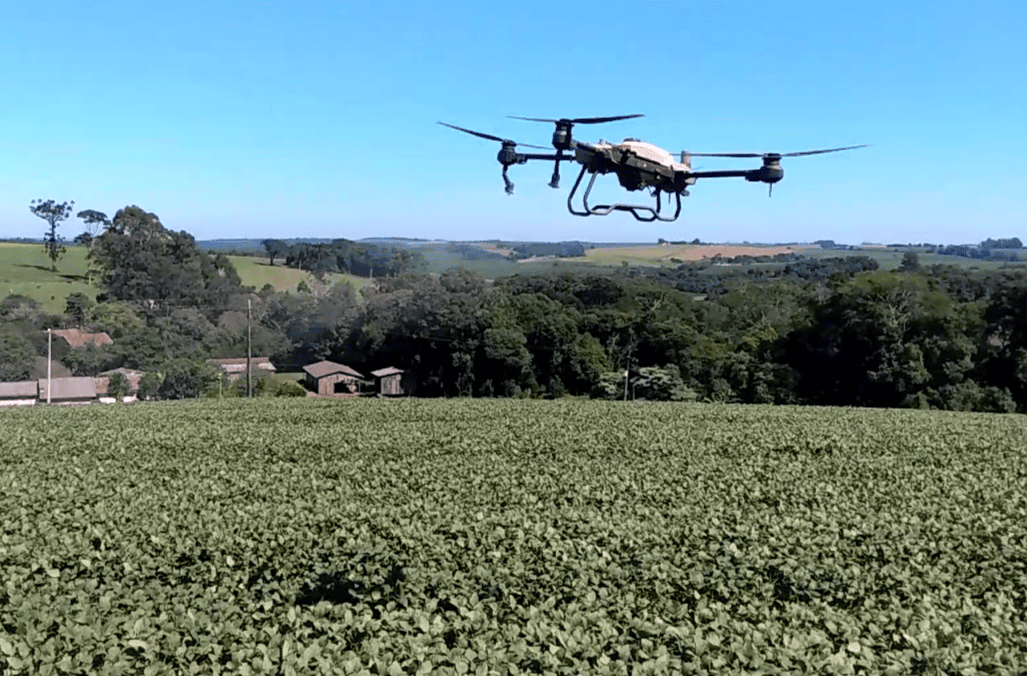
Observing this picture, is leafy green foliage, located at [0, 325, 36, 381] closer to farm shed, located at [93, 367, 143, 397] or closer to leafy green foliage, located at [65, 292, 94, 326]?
farm shed, located at [93, 367, 143, 397]

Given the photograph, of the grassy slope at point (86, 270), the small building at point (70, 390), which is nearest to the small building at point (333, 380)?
the small building at point (70, 390)

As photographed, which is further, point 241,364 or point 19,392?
point 241,364

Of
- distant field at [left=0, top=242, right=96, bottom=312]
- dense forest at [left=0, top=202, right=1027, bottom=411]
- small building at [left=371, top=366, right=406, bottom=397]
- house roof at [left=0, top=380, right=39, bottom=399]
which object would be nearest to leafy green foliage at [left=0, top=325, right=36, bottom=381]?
dense forest at [left=0, top=202, right=1027, bottom=411]

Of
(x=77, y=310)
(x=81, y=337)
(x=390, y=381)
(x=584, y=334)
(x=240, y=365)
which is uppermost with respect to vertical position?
(x=584, y=334)

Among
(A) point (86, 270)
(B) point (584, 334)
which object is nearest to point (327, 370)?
(B) point (584, 334)

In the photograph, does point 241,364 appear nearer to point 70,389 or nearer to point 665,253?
point 70,389
